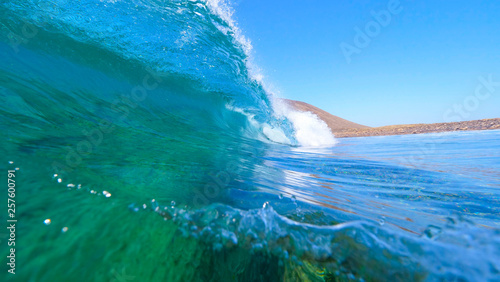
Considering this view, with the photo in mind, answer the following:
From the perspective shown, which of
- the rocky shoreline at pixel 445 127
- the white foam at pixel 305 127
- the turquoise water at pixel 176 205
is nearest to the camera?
the turquoise water at pixel 176 205

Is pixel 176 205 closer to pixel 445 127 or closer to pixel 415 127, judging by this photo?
Result: pixel 445 127

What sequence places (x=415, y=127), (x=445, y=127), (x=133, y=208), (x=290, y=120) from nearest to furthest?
(x=133, y=208) < (x=290, y=120) < (x=445, y=127) < (x=415, y=127)

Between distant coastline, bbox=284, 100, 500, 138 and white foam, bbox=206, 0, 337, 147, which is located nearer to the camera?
white foam, bbox=206, 0, 337, 147

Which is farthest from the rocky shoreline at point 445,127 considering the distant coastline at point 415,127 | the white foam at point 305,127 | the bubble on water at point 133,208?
the bubble on water at point 133,208

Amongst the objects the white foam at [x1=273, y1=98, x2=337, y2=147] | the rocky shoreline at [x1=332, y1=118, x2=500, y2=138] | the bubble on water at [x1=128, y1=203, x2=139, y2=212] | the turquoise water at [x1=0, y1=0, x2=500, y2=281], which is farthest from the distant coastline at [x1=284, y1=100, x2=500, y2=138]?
the bubble on water at [x1=128, y1=203, x2=139, y2=212]

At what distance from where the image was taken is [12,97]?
1.59 metres

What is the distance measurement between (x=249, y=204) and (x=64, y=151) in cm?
105

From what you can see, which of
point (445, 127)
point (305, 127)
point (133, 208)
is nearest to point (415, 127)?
point (445, 127)

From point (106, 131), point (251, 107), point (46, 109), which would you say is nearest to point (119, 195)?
point (106, 131)

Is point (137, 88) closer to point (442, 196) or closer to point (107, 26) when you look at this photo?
point (107, 26)

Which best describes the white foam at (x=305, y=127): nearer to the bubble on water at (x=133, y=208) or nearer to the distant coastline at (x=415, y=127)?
the distant coastline at (x=415, y=127)

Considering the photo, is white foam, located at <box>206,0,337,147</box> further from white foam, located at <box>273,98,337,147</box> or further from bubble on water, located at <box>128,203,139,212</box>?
bubble on water, located at <box>128,203,139,212</box>

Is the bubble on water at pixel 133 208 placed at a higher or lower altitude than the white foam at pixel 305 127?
lower

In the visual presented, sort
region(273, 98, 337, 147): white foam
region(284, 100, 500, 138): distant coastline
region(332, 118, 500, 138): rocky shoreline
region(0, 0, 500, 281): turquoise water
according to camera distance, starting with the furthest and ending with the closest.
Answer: region(284, 100, 500, 138): distant coastline < region(332, 118, 500, 138): rocky shoreline < region(273, 98, 337, 147): white foam < region(0, 0, 500, 281): turquoise water
